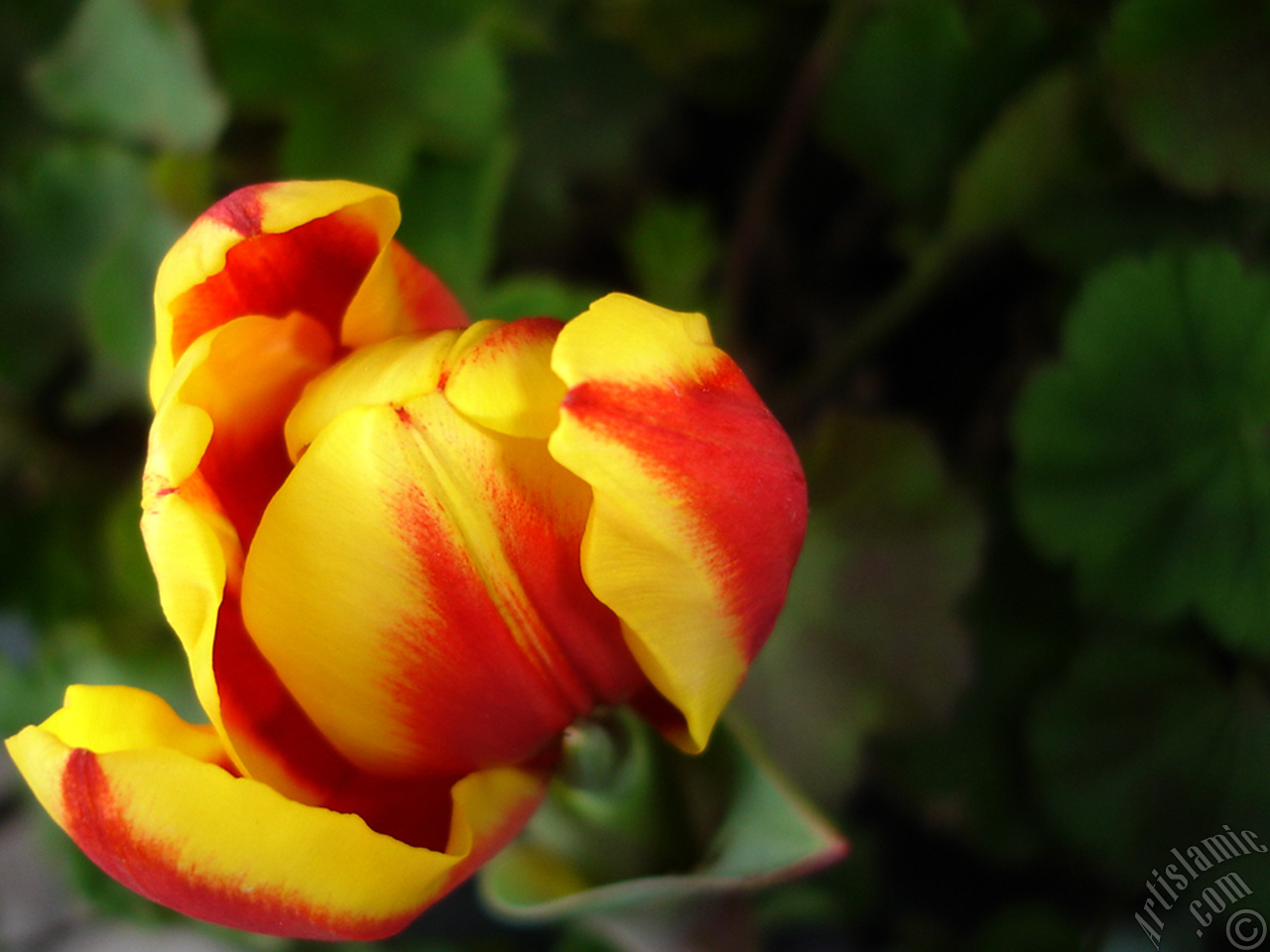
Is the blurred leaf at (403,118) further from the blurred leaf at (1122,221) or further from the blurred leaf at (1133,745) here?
the blurred leaf at (1133,745)

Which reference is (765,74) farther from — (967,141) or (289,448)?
(289,448)

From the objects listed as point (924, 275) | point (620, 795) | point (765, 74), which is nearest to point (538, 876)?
point (620, 795)

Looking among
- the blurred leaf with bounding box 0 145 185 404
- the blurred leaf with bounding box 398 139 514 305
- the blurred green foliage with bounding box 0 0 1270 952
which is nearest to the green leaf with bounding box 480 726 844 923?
the blurred green foliage with bounding box 0 0 1270 952

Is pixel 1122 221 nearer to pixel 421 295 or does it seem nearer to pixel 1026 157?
pixel 1026 157

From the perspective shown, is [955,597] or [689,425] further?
[955,597]

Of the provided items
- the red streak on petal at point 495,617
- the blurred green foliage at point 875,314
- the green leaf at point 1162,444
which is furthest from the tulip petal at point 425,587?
the green leaf at point 1162,444

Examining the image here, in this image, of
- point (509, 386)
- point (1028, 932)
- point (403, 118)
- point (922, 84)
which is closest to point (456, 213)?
point (403, 118)
